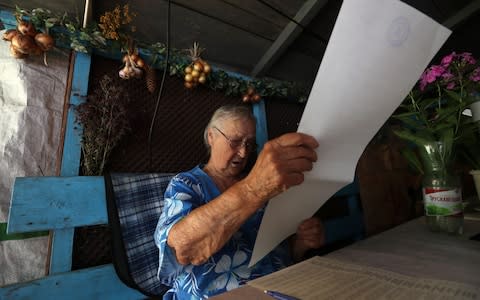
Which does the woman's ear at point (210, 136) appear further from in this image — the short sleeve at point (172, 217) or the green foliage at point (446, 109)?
the green foliage at point (446, 109)

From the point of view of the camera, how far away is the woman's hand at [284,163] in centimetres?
41

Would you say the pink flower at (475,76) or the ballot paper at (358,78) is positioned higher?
the pink flower at (475,76)

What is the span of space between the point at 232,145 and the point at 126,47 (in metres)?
0.51

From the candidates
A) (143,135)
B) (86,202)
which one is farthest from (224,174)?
(86,202)

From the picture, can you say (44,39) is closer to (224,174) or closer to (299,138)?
(224,174)

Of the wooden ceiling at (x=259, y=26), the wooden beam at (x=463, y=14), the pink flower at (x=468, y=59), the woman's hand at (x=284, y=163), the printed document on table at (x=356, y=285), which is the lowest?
the printed document on table at (x=356, y=285)

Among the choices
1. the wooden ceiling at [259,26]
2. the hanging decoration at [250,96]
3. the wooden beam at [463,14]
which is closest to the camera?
the hanging decoration at [250,96]

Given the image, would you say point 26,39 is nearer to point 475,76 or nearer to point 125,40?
point 125,40

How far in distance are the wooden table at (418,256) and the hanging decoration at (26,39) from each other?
84 centimetres

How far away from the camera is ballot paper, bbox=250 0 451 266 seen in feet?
1.12

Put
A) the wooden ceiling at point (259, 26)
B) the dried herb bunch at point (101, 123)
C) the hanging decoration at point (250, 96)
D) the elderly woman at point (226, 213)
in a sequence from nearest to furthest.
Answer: the elderly woman at point (226, 213)
the dried herb bunch at point (101, 123)
the hanging decoration at point (250, 96)
the wooden ceiling at point (259, 26)

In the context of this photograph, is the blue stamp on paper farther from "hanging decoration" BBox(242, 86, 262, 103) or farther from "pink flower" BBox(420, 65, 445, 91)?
"hanging decoration" BBox(242, 86, 262, 103)

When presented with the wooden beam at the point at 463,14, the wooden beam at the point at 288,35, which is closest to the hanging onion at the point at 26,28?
the wooden beam at the point at 288,35

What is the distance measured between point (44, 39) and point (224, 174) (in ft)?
2.23
